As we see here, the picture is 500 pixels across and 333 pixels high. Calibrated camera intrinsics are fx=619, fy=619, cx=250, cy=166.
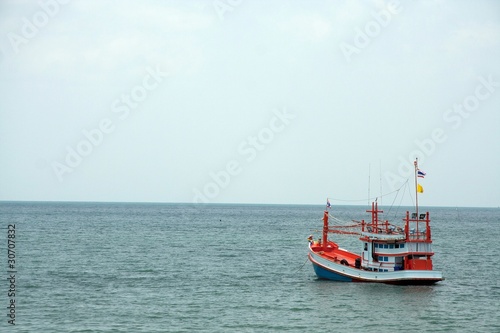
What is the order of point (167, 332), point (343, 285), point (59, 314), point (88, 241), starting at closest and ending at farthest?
point (167, 332) → point (59, 314) → point (343, 285) → point (88, 241)

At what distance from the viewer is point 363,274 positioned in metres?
52.7

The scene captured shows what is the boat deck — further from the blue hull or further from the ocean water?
the ocean water

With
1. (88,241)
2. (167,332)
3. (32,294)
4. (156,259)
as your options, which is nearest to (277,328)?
(167,332)

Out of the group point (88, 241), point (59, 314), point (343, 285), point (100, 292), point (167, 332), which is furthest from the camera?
point (88, 241)

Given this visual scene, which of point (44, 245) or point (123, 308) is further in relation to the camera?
point (44, 245)

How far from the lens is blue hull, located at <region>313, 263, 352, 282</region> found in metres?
54.3

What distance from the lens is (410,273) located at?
168 feet

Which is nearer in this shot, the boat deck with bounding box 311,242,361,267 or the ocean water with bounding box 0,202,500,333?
the ocean water with bounding box 0,202,500,333

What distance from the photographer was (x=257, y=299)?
47.5 m

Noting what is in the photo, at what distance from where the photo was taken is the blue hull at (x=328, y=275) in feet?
178

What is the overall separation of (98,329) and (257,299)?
14046 mm

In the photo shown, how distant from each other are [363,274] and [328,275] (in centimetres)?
383

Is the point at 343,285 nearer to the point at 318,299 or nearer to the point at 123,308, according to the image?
the point at 318,299

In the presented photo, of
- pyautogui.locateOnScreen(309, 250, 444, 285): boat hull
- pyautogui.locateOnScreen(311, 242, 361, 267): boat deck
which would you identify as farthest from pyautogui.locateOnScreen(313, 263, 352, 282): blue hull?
pyautogui.locateOnScreen(311, 242, 361, 267): boat deck
